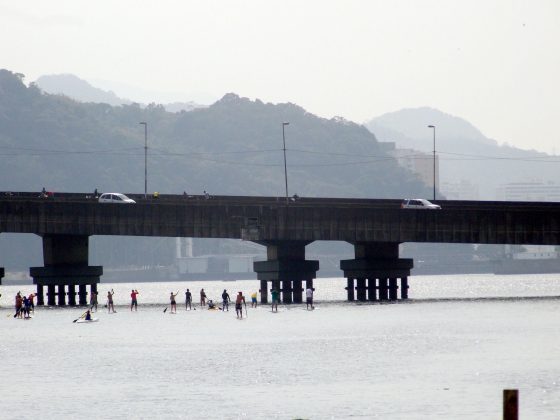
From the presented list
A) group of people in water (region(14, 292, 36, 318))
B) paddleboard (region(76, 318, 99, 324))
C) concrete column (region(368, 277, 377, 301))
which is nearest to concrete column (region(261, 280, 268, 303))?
concrete column (region(368, 277, 377, 301))

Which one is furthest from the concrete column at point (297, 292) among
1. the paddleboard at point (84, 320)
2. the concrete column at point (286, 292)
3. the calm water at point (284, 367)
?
the paddleboard at point (84, 320)

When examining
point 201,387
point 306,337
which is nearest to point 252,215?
point 306,337

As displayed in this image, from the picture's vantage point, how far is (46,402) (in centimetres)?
5644

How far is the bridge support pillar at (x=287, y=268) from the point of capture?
138375 mm

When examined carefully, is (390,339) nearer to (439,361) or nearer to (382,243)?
(439,361)

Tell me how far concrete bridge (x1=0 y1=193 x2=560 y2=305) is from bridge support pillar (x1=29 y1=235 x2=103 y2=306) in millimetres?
93

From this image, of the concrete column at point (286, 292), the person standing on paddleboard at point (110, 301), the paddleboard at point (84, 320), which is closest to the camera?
the paddleboard at point (84, 320)

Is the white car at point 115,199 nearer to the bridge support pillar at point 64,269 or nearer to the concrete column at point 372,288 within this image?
the bridge support pillar at point 64,269

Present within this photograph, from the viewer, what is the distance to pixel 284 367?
6888cm

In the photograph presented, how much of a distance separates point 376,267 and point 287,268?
8368 mm

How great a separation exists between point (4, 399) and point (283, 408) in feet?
37.7

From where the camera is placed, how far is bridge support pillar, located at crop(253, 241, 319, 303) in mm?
138375

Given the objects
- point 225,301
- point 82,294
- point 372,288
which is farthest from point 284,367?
point 82,294

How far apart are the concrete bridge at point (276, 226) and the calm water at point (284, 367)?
21994 millimetres
